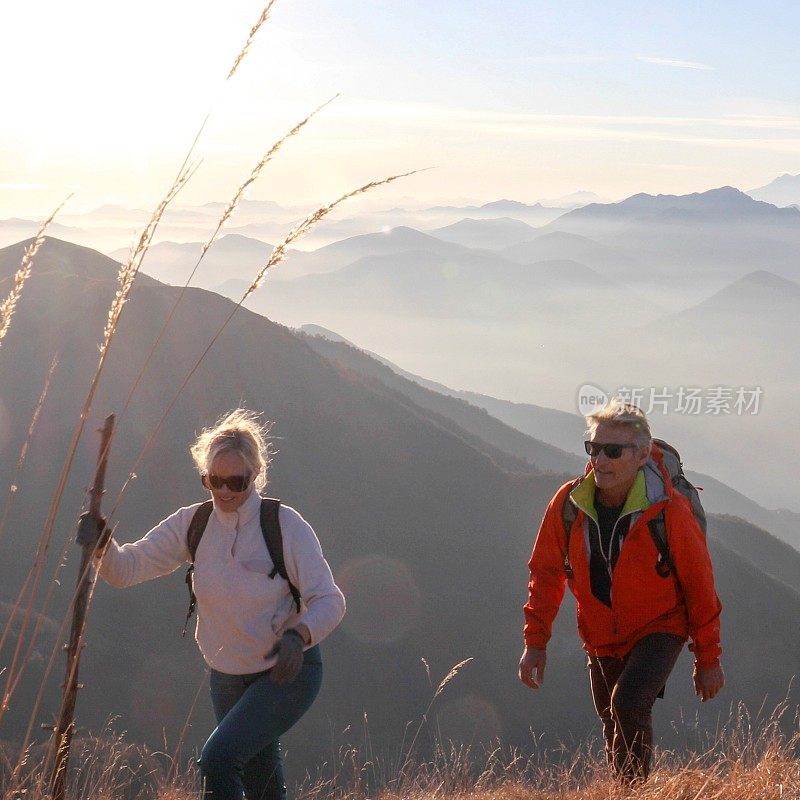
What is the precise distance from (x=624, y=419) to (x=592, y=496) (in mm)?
361

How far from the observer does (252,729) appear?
3.29 meters

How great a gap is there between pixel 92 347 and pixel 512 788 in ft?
154

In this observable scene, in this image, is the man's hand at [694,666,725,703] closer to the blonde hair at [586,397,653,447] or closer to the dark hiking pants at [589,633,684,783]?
the dark hiking pants at [589,633,684,783]

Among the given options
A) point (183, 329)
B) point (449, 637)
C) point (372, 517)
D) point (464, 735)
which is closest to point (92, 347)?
point (183, 329)

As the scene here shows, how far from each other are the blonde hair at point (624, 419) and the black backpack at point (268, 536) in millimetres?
1456

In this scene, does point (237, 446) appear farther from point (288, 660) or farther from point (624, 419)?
point (624, 419)

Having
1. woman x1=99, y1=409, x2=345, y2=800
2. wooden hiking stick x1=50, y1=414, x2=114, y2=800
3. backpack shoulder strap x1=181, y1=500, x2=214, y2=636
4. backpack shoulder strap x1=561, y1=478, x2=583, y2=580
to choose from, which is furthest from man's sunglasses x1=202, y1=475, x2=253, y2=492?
backpack shoulder strap x1=561, y1=478, x2=583, y2=580

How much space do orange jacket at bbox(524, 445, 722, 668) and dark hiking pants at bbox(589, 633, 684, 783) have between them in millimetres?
75

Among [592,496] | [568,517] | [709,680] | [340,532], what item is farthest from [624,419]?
[340,532]

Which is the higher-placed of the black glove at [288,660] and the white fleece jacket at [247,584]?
the white fleece jacket at [247,584]

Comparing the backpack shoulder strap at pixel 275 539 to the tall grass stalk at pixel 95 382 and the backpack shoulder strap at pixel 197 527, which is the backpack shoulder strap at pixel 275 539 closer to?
the backpack shoulder strap at pixel 197 527

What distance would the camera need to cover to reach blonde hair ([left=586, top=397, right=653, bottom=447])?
415cm

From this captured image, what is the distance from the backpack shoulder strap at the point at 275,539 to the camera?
11.7ft

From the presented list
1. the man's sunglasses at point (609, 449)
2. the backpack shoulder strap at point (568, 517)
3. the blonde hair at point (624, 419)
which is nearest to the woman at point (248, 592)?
the backpack shoulder strap at point (568, 517)
